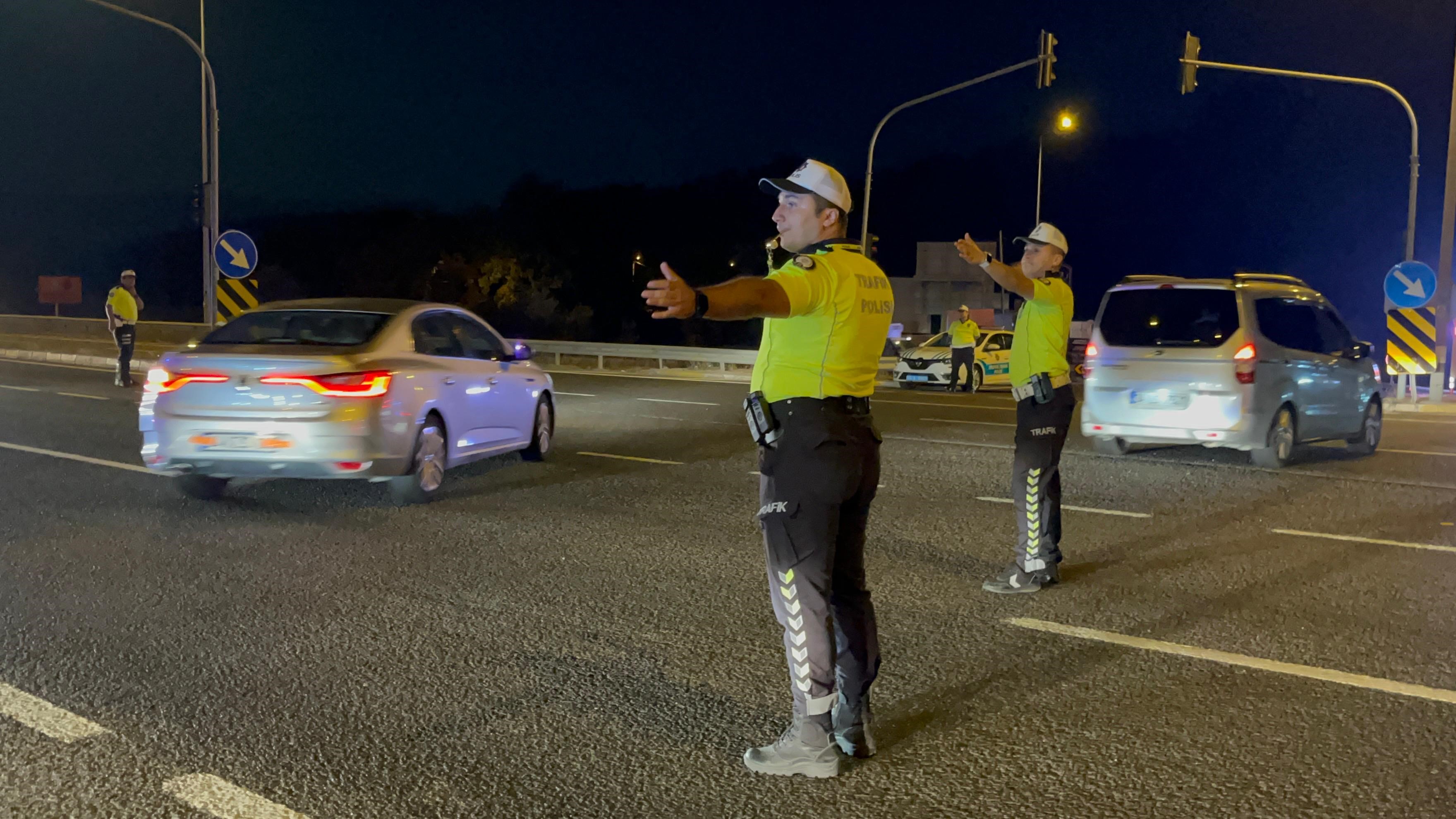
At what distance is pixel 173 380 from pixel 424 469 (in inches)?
72.1

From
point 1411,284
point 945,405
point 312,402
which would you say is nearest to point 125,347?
point 312,402

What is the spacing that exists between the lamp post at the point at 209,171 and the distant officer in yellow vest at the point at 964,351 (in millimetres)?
13817

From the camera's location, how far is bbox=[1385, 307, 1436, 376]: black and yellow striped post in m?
20.2

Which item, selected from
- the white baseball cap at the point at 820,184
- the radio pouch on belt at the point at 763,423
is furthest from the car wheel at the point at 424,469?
the white baseball cap at the point at 820,184

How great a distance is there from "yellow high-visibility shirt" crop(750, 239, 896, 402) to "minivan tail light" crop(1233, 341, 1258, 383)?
8043 millimetres

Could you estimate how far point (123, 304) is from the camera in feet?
61.1

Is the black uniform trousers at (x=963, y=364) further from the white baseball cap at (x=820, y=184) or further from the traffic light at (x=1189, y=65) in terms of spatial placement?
the white baseball cap at (x=820, y=184)

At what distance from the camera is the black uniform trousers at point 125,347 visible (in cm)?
→ 1872

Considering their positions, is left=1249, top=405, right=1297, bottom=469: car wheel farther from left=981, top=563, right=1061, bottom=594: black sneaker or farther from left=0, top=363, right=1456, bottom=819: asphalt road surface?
left=981, top=563, right=1061, bottom=594: black sneaker

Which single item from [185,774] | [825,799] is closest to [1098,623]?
[825,799]

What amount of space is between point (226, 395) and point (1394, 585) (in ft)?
24.5

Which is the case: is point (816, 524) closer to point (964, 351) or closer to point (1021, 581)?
point (1021, 581)

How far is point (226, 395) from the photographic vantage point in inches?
321

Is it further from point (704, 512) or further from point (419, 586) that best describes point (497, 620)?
point (704, 512)
